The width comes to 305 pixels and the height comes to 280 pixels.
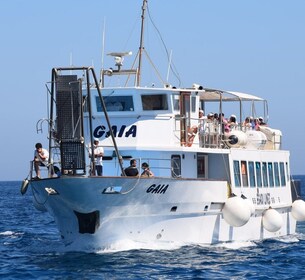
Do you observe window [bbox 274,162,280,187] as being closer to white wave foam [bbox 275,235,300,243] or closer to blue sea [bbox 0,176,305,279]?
white wave foam [bbox 275,235,300,243]

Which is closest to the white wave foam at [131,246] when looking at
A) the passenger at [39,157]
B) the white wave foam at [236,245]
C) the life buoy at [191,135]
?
the white wave foam at [236,245]

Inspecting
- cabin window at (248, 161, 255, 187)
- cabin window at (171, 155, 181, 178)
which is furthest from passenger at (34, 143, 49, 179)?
cabin window at (248, 161, 255, 187)

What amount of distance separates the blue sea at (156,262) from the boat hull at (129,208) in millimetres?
398

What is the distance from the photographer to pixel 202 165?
33.2 meters

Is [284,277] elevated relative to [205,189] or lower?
lower

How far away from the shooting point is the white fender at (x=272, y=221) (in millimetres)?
34656

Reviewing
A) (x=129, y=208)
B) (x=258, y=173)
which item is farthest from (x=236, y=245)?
(x=129, y=208)

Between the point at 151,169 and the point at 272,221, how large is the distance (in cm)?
565

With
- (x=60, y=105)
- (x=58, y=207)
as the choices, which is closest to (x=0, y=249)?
(x=58, y=207)

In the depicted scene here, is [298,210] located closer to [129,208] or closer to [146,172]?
[146,172]

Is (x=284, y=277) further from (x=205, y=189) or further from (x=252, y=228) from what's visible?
(x=252, y=228)

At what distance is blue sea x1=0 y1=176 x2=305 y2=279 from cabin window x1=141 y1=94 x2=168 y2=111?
4514 millimetres

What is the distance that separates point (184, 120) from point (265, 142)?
4933 millimetres

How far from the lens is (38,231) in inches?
1688
